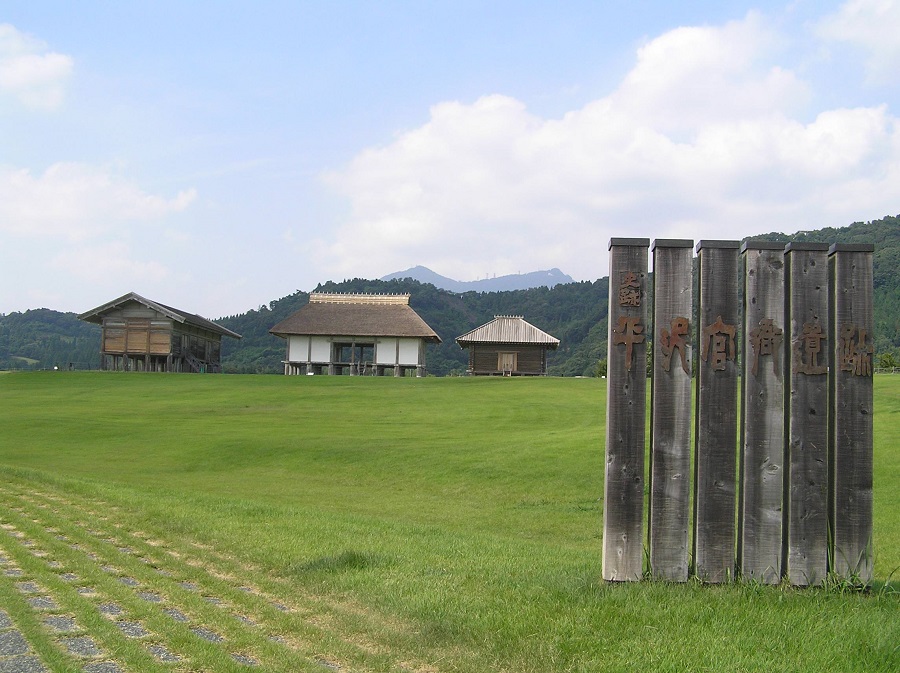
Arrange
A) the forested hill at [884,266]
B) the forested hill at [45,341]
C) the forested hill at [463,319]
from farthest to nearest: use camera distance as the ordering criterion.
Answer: the forested hill at [45,341], the forested hill at [463,319], the forested hill at [884,266]

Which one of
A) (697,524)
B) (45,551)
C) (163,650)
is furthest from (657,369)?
(45,551)

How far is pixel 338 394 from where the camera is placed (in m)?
32.9

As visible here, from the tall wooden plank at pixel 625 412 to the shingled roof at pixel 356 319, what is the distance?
128ft

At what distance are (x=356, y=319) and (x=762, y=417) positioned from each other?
41.2m

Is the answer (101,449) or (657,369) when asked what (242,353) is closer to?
(101,449)

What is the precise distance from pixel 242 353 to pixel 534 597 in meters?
63.0

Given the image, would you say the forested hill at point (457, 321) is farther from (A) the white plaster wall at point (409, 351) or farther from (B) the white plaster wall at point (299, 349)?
(B) the white plaster wall at point (299, 349)

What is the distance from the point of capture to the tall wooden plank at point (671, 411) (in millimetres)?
5902

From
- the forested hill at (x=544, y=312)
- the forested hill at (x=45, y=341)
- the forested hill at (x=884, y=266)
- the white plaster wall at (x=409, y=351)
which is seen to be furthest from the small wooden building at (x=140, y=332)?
the forested hill at (x=884, y=266)

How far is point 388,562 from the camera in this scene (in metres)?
7.07

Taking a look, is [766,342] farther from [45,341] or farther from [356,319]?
[45,341]

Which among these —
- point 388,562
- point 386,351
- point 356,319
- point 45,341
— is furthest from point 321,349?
point 45,341

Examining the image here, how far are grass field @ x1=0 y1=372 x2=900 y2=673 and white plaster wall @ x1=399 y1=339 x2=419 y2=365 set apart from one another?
2545 cm

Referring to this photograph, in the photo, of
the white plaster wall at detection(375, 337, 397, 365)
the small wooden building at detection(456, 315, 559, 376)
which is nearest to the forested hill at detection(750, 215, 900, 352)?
the small wooden building at detection(456, 315, 559, 376)
